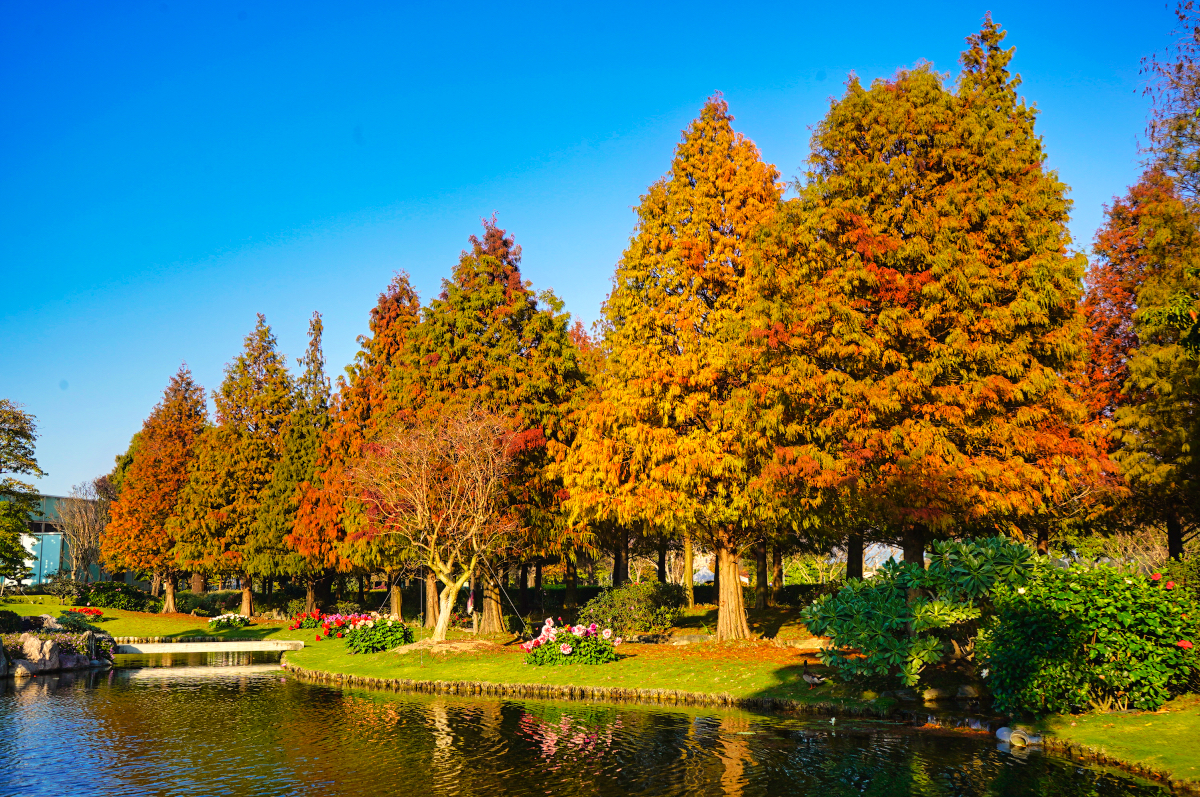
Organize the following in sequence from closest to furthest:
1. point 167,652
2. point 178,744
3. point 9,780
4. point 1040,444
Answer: point 9,780
point 178,744
point 1040,444
point 167,652

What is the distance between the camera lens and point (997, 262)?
2023 centimetres

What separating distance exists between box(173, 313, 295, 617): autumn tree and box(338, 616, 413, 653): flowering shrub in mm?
19277

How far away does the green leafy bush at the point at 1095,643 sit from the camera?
508 inches

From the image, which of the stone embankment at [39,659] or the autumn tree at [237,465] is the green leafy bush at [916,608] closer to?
the stone embankment at [39,659]

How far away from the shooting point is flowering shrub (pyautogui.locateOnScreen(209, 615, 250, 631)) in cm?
4438

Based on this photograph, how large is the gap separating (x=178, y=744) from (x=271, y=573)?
31262 mm

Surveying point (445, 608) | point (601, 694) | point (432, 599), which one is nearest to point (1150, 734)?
point (601, 694)

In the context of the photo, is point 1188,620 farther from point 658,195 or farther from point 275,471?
point 275,471

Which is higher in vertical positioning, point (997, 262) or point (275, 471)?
point (997, 262)

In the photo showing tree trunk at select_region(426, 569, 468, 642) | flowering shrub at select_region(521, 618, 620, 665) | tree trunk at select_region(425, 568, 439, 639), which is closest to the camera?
flowering shrub at select_region(521, 618, 620, 665)

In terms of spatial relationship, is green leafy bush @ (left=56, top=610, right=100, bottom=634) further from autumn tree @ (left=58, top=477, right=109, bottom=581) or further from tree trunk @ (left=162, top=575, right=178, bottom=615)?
autumn tree @ (left=58, top=477, right=109, bottom=581)

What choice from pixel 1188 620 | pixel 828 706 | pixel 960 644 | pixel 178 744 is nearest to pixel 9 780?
pixel 178 744

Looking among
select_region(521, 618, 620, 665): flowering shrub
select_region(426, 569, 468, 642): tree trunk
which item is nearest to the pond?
select_region(521, 618, 620, 665): flowering shrub

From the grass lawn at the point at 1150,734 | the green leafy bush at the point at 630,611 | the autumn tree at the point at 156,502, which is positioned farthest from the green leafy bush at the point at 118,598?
the grass lawn at the point at 1150,734
